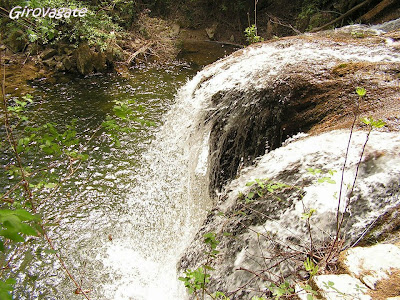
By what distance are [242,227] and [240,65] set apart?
239 cm

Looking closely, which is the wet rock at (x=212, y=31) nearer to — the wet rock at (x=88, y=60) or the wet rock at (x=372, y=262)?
the wet rock at (x=88, y=60)

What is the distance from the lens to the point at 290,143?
8.84ft

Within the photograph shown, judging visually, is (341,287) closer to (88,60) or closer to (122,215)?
(122,215)

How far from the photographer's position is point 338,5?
22.6 feet

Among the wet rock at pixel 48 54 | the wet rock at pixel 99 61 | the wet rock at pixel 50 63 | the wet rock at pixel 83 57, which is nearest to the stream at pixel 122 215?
the wet rock at pixel 83 57

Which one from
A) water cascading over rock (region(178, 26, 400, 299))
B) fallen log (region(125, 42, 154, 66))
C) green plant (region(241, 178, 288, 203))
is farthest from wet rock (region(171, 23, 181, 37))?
green plant (region(241, 178, 288, 203))

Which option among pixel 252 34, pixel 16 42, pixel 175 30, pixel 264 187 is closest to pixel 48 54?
pixel 16 42

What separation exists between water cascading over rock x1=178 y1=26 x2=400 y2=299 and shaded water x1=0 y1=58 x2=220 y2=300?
2.09 feet

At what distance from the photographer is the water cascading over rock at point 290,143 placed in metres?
1.79

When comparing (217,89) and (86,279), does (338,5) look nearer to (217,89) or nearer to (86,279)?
(217,89)

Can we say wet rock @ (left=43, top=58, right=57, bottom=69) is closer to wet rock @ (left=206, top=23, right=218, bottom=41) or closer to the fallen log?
the fallen log

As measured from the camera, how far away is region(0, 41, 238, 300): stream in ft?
10.5

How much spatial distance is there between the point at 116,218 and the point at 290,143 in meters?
2.86

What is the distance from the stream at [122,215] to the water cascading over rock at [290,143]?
1.72ft
